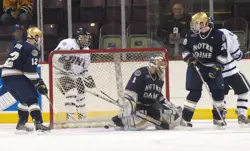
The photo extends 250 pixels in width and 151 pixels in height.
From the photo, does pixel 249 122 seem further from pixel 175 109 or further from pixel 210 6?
pixel 210 6

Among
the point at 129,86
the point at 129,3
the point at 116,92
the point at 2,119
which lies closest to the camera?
the point at 129,86

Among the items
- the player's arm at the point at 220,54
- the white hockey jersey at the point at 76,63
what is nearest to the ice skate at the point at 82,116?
the white hockey jersey at the point at 76,63

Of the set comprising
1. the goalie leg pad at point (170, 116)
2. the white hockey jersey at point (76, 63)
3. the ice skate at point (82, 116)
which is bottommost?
the ice skate at point (82, 116)

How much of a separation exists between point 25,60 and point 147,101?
1.11 m

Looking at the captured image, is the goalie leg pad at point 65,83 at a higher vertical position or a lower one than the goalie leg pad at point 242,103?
higher

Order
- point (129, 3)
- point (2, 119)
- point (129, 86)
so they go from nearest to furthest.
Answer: point (129, 86) → point (2, 119) → point (129, 3)

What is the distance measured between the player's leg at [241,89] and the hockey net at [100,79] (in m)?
0.74

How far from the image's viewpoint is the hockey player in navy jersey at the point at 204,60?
6078mm

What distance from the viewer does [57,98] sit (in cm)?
695

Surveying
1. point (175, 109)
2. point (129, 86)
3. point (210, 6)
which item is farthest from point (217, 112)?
point (210, 6)

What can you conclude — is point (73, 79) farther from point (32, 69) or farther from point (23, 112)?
point (32, 69)

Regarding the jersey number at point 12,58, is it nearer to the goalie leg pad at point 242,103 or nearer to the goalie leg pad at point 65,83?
the goalie leg pad at point 65,83

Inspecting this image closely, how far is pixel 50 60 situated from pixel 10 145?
7.44 ft

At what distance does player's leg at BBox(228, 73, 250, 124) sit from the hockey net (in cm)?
74
